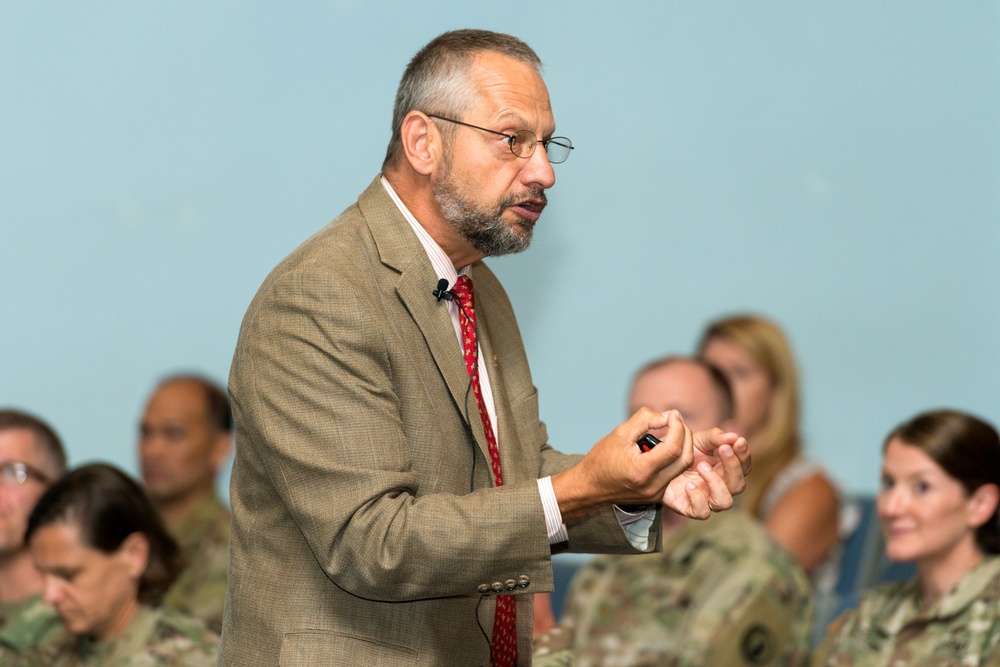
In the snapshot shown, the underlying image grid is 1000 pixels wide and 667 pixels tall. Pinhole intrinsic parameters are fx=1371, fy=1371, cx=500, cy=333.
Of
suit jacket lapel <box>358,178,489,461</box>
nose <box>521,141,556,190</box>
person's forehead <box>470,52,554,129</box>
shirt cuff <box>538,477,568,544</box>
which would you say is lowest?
shirt cuff <box>538,477,568,544</box>

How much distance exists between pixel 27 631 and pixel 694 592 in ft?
5.62

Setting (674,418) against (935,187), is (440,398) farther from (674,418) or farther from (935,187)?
(935,187)

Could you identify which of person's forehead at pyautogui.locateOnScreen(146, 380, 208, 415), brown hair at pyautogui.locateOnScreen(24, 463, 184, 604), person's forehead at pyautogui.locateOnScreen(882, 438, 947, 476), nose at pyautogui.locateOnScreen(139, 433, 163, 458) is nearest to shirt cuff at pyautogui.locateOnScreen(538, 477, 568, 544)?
person's forehead at pyautogui.locateOnScreen(882, 438, 947, 476)

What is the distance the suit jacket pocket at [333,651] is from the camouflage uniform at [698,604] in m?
1.74

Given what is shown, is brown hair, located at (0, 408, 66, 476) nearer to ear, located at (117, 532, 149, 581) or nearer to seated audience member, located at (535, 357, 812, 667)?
ear, located at (117, 532, 149, 581)

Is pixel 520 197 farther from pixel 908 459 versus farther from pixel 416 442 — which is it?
pixel 908 459

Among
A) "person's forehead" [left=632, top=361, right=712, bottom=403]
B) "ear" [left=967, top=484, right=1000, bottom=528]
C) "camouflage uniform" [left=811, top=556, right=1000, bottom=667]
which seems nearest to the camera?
"camouflage uniform" [left=811, top=556, right=1000, bottom=667]

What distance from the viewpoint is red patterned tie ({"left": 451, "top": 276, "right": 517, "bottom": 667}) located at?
1966 mm

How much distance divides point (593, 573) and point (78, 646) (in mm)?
1386

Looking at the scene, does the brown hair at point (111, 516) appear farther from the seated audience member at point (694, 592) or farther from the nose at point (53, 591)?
the seated audience member at point (694, 592)

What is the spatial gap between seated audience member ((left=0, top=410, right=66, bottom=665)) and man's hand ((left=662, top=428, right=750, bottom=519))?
6.85ft

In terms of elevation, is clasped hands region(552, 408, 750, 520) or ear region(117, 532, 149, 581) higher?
clasped hands region(552, 408, 750, 520)

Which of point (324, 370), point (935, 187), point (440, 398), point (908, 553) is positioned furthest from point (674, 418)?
point (935, 187)

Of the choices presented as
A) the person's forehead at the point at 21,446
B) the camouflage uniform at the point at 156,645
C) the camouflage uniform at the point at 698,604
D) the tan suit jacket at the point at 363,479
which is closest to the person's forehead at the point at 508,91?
the tan suit jacket at the point at 363,479
